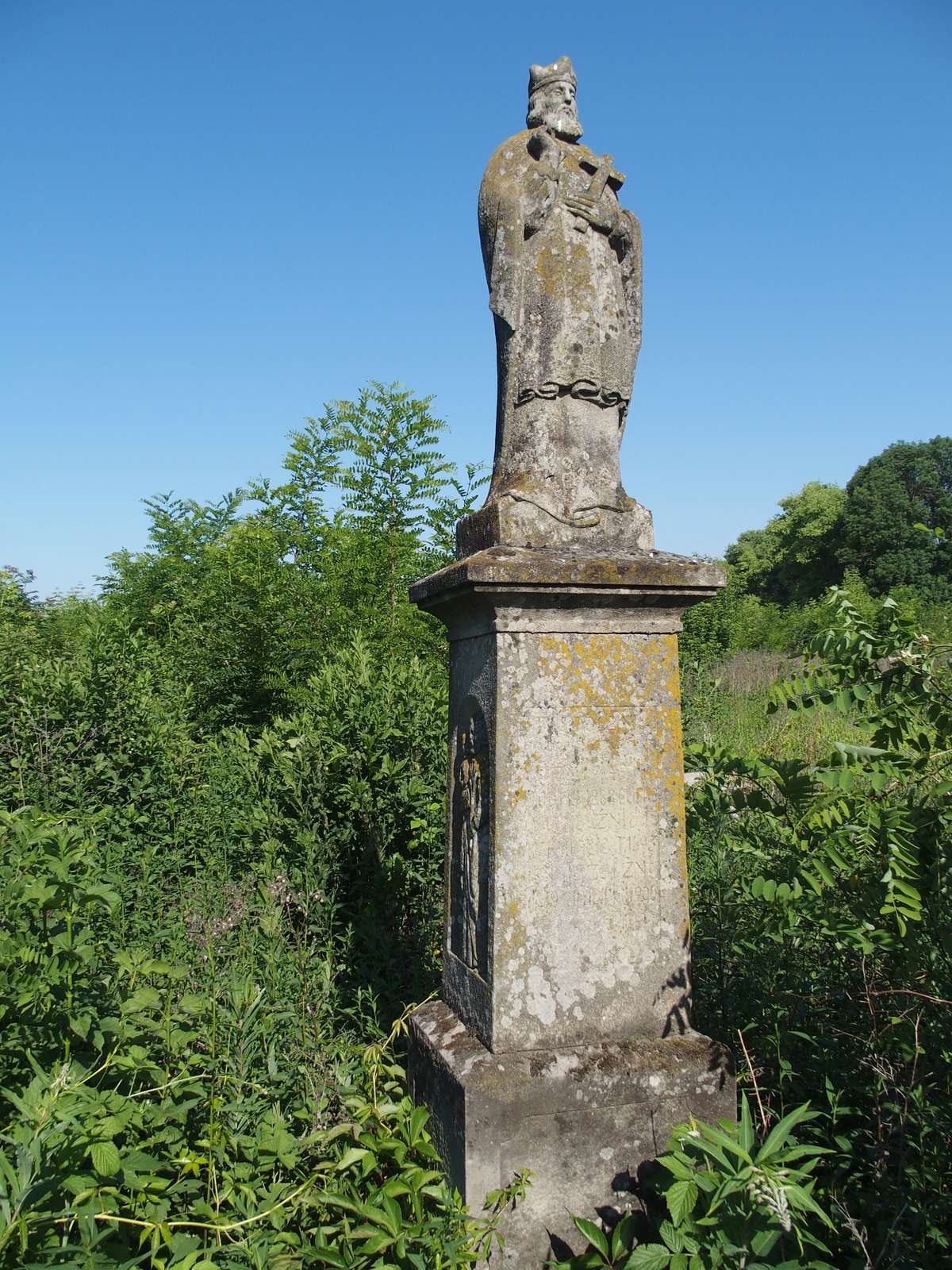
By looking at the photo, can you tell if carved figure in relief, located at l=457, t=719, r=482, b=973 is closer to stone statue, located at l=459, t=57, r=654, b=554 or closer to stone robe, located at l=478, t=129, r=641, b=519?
stone statue, located at l=459, t=57, r=654, b=554

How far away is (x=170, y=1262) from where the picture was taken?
203 cm

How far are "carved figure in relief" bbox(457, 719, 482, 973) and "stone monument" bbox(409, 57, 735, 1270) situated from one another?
11 mm

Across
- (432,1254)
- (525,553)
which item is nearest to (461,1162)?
(432,1254)

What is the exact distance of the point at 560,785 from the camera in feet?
8.59

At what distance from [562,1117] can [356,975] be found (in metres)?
1.96

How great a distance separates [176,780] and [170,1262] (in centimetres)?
392

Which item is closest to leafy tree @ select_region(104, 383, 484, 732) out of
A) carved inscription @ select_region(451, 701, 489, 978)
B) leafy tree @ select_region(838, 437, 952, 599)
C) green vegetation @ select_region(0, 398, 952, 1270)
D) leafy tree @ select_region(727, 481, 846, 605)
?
green vegetation @ select_region(0, 398, 952, 1270)

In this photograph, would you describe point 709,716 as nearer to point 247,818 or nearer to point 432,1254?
point 247,818

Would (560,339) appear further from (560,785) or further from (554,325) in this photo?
(560,785)

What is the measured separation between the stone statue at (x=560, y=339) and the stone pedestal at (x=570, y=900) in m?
0.26

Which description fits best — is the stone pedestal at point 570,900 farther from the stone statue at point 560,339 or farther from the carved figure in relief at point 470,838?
the stone statue at point 560,339

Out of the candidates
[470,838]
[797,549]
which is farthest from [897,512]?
[470,838]

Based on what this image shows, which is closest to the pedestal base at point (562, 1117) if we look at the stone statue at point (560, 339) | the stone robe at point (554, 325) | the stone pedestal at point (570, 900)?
the stone pedestal at point (570, 900)

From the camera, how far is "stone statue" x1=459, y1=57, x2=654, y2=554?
283 cm
